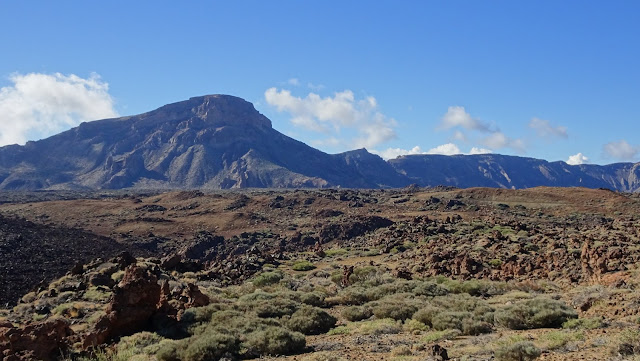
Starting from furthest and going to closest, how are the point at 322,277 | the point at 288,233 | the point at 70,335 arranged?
the point at 288,233 → the point at 322,277 → the point at 70,335

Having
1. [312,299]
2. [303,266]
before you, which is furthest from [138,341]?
[303,266]

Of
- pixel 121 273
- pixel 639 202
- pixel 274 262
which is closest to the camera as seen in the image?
pixel 121 273

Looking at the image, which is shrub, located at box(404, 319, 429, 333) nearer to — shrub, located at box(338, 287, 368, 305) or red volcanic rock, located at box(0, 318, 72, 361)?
shrub, located at box(338, 287, 368, 305)

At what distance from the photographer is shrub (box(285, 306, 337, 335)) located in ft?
50.0

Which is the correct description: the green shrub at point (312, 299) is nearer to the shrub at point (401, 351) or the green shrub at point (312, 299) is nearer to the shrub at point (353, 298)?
the shrub at point (353, 298)

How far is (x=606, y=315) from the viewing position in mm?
13492

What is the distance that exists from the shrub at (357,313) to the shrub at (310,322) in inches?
27.9

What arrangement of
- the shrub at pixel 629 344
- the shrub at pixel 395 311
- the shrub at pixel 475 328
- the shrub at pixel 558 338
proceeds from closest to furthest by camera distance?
1. the shrub at pixel 629 344
2. the shrub at pixel 558 338
3. the shrub at pixel 475 328
4. the shrub at pixel 395 311

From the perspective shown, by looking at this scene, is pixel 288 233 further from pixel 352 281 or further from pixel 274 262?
pixel 352 281

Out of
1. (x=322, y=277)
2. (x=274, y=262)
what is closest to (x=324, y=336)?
(x=322, y=277)

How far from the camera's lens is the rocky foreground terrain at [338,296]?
11.9 metres

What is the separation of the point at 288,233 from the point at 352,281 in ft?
110

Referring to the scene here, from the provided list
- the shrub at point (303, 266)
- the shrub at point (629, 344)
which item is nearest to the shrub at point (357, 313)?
the shrub at point (629, 344)

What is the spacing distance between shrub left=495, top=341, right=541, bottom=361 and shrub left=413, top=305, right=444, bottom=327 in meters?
4.76
